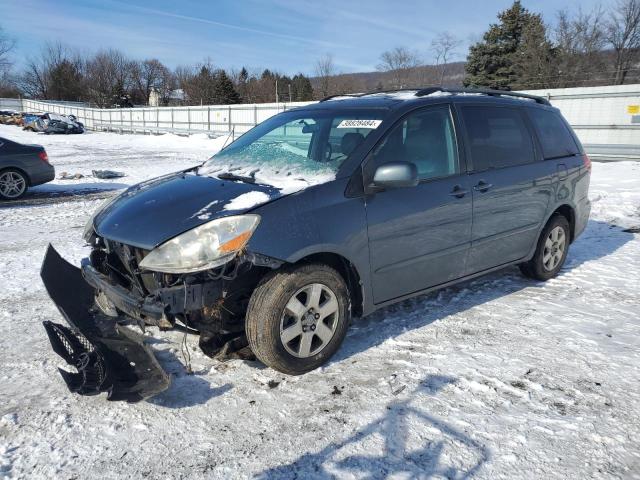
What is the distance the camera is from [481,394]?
298 centimetres

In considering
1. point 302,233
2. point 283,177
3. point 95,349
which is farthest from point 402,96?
point 95,349

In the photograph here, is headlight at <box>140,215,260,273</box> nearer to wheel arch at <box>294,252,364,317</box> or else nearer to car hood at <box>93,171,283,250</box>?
car hood at <box>93,171,283,250</box>

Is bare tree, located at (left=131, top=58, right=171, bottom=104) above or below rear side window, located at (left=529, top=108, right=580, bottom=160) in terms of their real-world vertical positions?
above

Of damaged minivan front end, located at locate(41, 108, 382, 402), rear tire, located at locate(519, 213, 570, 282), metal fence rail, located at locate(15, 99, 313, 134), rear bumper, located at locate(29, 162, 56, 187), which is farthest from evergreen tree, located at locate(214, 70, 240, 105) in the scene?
damaged minivan front end, located at locate(41, 108, 382, 402)

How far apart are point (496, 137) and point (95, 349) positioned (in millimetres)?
3594

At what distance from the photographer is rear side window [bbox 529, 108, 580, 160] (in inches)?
191

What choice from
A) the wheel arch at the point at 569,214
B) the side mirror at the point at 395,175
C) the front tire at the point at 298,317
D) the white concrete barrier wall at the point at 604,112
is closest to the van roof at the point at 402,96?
the side mirror at the point at 395,175

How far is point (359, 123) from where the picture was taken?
3.70 meters

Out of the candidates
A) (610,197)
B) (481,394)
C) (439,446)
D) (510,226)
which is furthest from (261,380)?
(610,197)

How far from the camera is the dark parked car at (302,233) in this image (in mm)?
2830

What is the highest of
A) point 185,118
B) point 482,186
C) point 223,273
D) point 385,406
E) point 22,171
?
point 185,118

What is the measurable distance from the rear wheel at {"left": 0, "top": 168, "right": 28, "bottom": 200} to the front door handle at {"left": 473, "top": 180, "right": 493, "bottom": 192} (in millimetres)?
9592

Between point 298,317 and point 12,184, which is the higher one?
point 298,317

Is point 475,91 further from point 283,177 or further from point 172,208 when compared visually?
point 172,208
